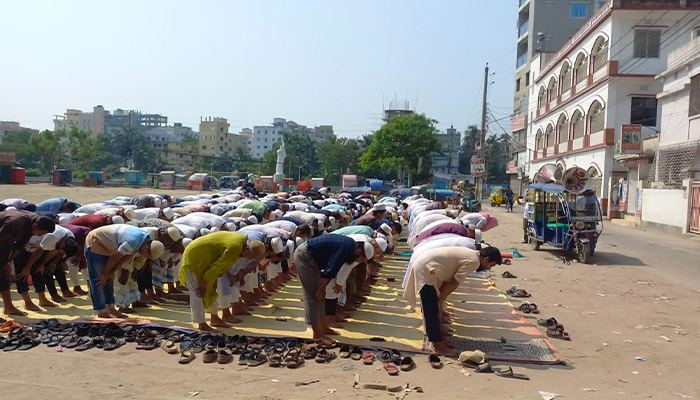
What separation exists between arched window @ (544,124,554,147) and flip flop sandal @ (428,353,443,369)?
35.5 metres

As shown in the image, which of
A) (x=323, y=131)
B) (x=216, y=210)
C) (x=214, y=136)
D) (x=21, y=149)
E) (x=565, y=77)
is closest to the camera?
(x=216, y=210)

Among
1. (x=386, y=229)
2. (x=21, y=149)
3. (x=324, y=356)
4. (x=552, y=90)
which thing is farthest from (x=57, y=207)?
(x=21, y=149)

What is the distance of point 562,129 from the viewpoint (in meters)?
35.4

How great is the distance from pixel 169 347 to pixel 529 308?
4987 mm

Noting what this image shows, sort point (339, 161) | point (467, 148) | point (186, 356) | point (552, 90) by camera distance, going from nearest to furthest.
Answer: point (186, 356)
point (552, 90)
point (339, 161)
point (467, 148)

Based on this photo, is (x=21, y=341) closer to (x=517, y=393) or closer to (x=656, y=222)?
(x=517, y=393)

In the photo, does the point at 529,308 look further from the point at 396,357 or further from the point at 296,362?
the point at 296,362

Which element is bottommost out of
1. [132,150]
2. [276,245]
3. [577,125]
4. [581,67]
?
[276,245]

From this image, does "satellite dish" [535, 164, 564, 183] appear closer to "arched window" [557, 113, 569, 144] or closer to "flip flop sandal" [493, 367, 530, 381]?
"flip flop sandal" [493, 367, 530, 381]

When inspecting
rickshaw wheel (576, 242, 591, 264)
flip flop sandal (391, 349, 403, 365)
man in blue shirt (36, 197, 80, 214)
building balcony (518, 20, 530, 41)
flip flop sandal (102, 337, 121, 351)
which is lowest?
flip flop sandal (102, 337, 121, 351)

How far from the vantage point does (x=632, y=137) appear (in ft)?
78.4

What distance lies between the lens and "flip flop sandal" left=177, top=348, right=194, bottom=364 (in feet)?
16.4

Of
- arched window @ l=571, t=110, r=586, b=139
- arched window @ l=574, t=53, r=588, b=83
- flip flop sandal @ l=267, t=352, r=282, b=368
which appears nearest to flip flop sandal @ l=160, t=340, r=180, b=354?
flip flop sandal @ l=267, t=352, r=282, b=368

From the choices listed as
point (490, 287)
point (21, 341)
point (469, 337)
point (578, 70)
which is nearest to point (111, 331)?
point (21, 341)
